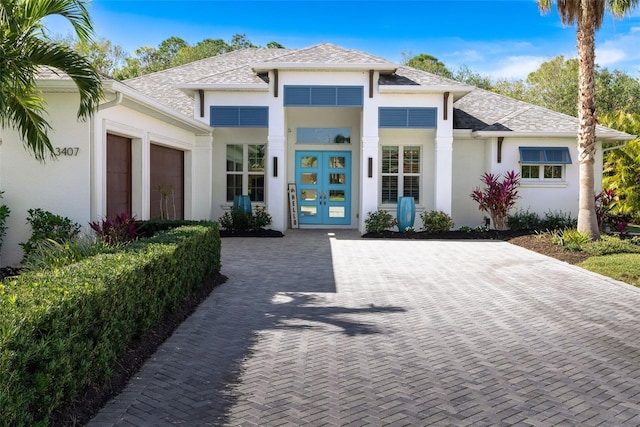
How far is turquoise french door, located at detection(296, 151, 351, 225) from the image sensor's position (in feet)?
70.8

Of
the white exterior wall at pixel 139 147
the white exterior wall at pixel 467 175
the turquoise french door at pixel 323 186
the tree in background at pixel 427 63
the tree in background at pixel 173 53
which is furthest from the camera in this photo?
the tree in background at pixel 427 63

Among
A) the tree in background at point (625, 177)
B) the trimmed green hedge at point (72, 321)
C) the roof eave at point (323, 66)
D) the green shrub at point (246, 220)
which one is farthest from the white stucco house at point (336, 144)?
the trimmed green hedge at point (72, 321)

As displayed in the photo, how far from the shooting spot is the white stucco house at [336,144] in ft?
60.1

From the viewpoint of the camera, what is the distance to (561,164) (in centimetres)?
2006

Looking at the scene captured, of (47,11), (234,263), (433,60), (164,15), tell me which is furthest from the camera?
(433,60)

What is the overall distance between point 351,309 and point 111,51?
1622 inches

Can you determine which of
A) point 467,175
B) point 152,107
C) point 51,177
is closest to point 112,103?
point 51,177

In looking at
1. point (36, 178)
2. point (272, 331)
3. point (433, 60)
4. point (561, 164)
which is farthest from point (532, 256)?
point (433, 60)

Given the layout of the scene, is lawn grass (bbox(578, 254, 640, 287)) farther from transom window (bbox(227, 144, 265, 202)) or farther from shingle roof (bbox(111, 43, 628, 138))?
transom window (bbox(227, 144, 265, 202))

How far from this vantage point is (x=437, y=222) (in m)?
18.7

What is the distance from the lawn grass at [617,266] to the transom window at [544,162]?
7.11 m

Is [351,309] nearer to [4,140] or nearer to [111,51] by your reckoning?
[4,140]

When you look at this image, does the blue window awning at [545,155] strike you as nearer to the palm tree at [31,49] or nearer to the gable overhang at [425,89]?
the gable overhang at [425,89]

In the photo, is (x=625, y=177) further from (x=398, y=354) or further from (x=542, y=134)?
(x=398, y=354)
